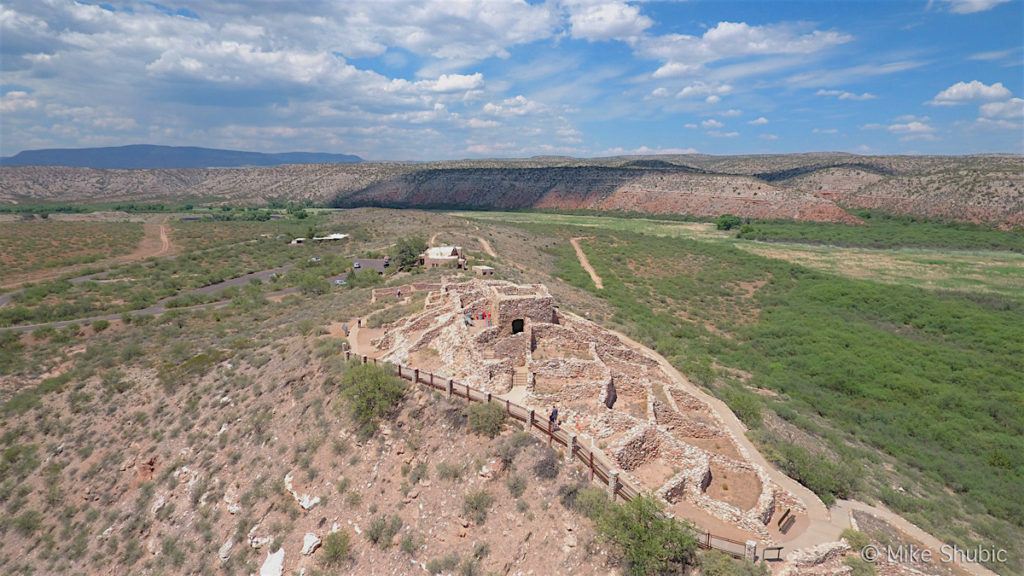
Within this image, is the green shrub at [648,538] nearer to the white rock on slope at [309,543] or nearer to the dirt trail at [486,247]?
the white rock on slope at [309,543]

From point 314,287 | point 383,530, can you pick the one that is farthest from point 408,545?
point 314,287

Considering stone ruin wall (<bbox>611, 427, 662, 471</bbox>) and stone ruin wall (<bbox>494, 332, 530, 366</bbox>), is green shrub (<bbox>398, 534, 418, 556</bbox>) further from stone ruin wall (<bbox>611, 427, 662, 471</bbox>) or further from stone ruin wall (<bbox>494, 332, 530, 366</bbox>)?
stone ruin wall (<bbox>494, 332, 530, 366</bbox>)

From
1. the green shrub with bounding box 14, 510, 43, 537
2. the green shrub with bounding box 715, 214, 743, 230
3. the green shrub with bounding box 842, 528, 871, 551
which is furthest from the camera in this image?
the green shrub with bounding box 715, 214, 743, 230

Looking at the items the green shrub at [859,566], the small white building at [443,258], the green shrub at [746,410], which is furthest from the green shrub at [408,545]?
→ the small white building at [443,258]

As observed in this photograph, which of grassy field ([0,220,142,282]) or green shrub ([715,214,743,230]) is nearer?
grassy field ([0,220,142,282])

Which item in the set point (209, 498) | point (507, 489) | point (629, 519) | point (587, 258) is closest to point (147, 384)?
point (209, 498)

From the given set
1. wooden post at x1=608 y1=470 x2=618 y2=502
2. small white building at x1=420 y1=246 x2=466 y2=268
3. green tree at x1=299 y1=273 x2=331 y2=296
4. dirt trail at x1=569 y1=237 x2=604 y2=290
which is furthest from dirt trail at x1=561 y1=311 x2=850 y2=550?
green tree at x1=299 y1=273 x2=331 y2=296
